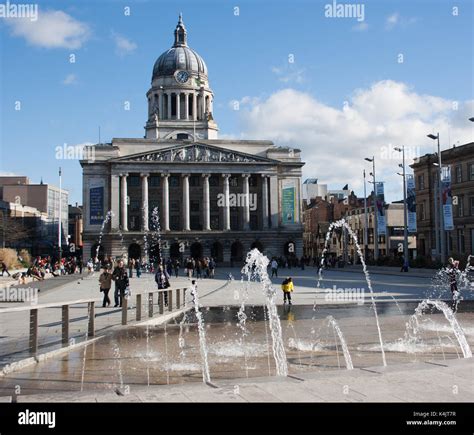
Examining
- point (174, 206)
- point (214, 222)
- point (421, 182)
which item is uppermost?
point (421, 182)

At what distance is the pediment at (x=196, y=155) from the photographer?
325 feet

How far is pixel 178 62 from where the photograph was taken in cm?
12225

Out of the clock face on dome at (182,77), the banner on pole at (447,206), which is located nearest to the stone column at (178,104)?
the clock face on dome at (182,77)

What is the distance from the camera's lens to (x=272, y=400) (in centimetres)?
778

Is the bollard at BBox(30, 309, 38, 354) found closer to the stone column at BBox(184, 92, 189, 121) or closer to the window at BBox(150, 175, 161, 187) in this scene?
the window at BBox(150, 175, 161, 187)

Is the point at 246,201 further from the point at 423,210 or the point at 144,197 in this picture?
the point at 423,210

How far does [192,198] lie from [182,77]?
2974cm

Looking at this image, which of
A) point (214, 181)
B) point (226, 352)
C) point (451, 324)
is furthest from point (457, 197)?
point (226, 352)

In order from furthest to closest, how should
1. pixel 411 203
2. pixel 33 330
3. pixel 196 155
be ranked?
1. pixel 196 155
2. pixel 411 203
3. pixel 33 330

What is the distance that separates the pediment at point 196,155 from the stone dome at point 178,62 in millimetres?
27333

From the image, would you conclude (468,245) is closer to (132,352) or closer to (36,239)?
(132,352)
